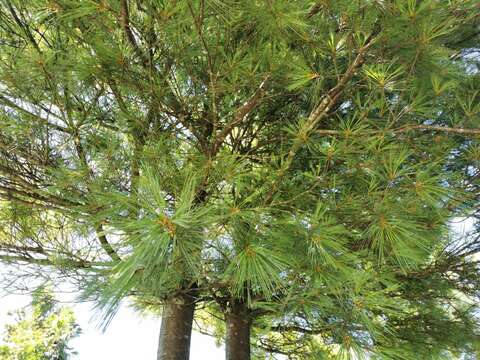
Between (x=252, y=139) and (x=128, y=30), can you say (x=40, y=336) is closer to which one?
(x=252, y=139)

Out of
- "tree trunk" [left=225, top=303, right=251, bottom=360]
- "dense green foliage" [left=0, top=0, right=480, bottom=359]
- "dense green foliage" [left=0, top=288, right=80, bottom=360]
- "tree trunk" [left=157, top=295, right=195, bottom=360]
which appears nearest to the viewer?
"dense green foliage" [left=0, top=0, right=480, bottom=359]

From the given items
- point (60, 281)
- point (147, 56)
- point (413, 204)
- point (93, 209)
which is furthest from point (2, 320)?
point (413, 204)

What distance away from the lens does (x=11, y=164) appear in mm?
1587

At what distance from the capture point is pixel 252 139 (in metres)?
1.76

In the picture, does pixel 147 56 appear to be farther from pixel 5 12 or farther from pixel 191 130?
pixel 5 12

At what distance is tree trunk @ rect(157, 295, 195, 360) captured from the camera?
1744mm

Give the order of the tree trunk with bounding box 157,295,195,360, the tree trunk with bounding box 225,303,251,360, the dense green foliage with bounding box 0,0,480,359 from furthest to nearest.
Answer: the tree trunk with bounding box 225,303,251,360 → the tree trunk with bounding box 157,295,195,360 → the dense green foliage with bounding box 0,0,480,359

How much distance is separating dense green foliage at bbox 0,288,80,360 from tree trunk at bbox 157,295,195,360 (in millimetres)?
2454

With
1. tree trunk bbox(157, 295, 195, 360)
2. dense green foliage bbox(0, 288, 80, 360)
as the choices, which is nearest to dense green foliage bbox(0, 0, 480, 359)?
tree trunk bbox(157, 295, 195, 360)

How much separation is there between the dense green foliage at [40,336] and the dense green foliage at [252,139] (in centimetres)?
266

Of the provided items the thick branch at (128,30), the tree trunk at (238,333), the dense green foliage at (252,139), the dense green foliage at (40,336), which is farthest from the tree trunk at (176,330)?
the dense green foliage at (40,336)

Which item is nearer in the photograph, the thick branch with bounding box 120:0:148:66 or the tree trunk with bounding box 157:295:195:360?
the thick branch with bounding box 120:0:148:66

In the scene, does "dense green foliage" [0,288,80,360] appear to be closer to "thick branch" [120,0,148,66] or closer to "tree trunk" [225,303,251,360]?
"tree trunk" [225,303,251,360]

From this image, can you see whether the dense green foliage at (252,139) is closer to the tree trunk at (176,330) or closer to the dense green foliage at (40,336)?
the tree trunk at (176,330)
